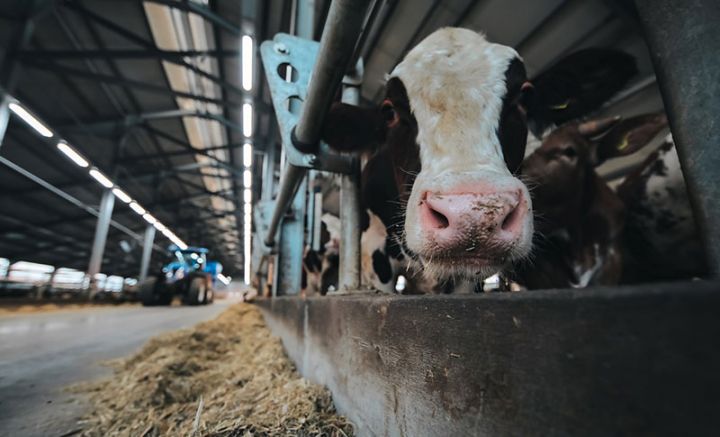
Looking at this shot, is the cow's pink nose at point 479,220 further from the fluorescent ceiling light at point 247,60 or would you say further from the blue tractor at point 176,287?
the blue tractor at point 176,287

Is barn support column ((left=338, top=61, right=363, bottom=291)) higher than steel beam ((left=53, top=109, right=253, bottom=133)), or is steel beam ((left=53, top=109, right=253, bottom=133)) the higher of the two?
steel beam ((left=53, top=109, right=253, bottom=133))

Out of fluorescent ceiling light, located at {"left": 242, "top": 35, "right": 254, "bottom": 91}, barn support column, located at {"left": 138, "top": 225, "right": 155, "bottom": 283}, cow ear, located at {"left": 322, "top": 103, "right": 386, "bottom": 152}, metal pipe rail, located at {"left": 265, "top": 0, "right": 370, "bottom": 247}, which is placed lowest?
metal pipe rail, located at {"left": 265, "top": 0, "right": 370, "bottom": 247}

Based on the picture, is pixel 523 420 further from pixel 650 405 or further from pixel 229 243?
pixel 229 243

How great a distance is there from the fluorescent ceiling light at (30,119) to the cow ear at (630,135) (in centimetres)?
913

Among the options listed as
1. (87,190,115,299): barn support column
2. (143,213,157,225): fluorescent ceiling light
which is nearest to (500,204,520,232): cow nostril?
(87,190,115,299): barn support column

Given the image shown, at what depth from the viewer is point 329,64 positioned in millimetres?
1071

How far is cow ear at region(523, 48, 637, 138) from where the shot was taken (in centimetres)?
178

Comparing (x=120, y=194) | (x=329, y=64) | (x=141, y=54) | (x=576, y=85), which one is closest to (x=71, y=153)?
(x=120, y=194)

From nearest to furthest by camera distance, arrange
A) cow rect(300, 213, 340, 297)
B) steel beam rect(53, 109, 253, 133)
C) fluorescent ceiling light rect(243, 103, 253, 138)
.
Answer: cow rect(300, 213, 340, 297) → fluorescent ceiling light rect(243, 103, 253, 138) → steel beam rect(53, 109, 253, 133)

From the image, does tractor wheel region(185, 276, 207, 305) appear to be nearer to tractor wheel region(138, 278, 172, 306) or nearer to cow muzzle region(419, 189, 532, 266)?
tractor wheel region(138, 278, 172, 306)

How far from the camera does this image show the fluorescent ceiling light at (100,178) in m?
9.82

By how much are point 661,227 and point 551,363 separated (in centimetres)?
311

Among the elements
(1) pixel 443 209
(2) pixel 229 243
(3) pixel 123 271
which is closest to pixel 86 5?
(1) pixel 443 209

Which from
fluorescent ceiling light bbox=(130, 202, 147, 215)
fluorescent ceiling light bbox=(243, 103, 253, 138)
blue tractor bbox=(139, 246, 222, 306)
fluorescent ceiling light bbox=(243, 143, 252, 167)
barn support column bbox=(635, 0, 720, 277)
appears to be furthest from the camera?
fluorescent ceiling light bbox=(130, 202, 147, 215)
